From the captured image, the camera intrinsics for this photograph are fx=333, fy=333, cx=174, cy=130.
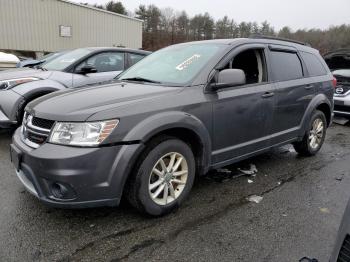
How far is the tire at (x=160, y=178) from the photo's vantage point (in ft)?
9.47

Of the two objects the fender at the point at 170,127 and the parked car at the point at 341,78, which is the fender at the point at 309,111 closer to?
the fender at the point at 170,127

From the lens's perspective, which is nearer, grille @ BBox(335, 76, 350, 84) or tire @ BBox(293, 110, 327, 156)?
tire @ BBox(293, 110, 327, 156)

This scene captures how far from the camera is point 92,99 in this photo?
301 cm

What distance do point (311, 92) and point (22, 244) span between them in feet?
13.7

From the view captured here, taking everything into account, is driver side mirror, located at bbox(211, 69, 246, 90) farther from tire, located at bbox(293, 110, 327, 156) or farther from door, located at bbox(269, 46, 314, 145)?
tire, located at bbox(293, 110, 327, 156)

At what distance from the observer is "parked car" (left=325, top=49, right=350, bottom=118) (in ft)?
26.3

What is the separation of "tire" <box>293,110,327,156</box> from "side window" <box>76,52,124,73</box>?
369 centimetres

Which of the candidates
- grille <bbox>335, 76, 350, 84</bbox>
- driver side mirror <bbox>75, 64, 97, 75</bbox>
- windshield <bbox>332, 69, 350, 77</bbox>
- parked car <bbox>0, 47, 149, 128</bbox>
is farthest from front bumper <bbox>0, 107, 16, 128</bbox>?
windshield <bbox>332, 69, 350, 77</bbox>

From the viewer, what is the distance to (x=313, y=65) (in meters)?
5.14

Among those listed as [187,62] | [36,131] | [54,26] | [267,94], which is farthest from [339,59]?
[54,26]

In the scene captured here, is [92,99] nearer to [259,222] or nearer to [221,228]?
[221,228]

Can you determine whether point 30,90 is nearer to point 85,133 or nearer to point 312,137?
point 85,133

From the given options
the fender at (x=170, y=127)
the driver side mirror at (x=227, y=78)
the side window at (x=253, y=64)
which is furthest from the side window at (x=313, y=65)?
the fender at (x=170, y=127)

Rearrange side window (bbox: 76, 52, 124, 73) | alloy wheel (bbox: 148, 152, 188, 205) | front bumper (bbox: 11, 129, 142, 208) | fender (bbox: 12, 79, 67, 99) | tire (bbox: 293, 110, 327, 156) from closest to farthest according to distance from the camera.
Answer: front bumper (bbox: 11, 129, 142, 208), alloy wheel (bbox: 148, 152, 188, 205), tire (bbox: 293, 110, 327, 156), fender (bbox: 12, 79, 67, 99), side window (bbox: 76, 52, 124, 73)
